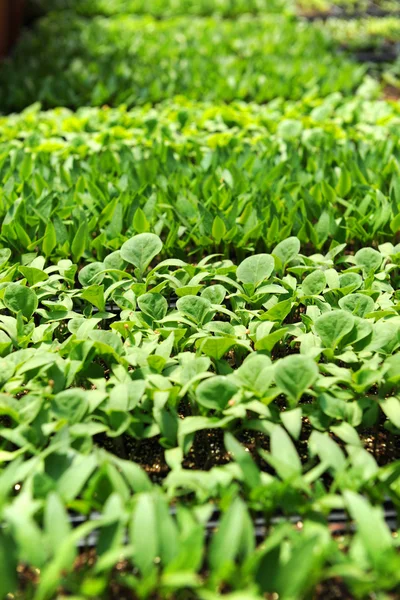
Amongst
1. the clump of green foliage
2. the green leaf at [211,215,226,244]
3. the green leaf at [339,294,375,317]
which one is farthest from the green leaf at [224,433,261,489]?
the green leaf at [211,215,226,244]

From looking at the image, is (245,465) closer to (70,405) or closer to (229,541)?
(229,541)

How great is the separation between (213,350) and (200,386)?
0.26 metres

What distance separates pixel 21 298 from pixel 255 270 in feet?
2.70

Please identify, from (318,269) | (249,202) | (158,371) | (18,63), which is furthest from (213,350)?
(18,63)

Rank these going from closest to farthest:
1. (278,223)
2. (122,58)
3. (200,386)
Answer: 1. (200,386)
2. (278,223)
3. (122,58)

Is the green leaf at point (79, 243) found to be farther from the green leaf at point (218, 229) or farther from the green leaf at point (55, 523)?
the green leaf at point (55, 523)

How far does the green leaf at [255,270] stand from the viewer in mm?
2338

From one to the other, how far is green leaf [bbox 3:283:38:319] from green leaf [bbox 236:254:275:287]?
28.4 inches

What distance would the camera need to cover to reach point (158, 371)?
1938 mm

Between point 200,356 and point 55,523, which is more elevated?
point 55,523

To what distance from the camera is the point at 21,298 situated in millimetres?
2260

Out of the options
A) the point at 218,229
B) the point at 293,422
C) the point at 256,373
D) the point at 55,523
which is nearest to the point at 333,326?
the point at 256,373

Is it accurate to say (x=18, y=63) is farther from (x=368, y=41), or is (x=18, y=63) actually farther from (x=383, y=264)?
(x=383, y=264)

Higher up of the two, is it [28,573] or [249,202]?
[249,202]
